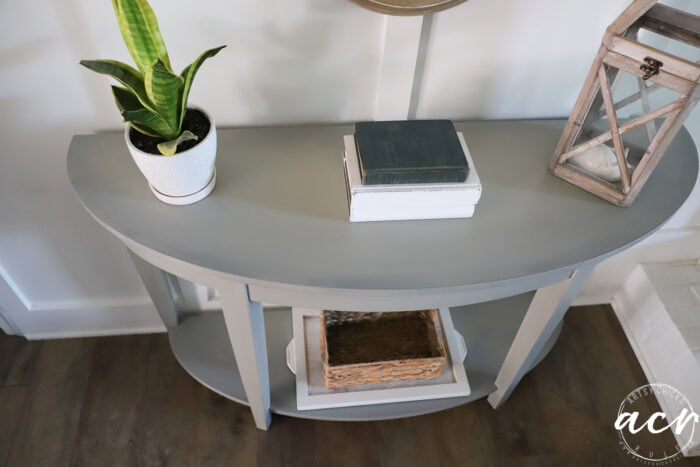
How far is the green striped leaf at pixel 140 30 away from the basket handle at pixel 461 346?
1055mm

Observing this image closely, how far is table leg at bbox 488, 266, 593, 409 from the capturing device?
1064mm

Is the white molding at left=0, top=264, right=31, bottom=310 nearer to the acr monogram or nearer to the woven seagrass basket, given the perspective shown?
the woven seagrass basket

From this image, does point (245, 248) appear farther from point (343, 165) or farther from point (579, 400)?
point (579, 400)

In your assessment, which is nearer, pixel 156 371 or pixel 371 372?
pixel 371 372

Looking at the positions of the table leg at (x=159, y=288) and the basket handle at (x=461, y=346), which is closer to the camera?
the table leg at (x=159, y=288)

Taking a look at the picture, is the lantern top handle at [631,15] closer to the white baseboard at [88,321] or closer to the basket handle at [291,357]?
the basket handle at [291,357]

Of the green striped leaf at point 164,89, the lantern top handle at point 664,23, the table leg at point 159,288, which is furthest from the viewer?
the table leg at point 159,288

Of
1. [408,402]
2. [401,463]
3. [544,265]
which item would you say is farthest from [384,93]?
[401,463]

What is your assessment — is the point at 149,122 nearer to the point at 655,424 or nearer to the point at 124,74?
the point at 124,74

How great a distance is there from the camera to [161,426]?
1.45 meters

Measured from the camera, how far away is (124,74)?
812 mm

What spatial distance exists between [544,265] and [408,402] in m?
0.65

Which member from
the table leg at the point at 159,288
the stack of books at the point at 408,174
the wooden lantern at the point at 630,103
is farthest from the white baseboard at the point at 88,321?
the wooden lantern at the point at 630,103

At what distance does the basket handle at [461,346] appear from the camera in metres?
1.46
